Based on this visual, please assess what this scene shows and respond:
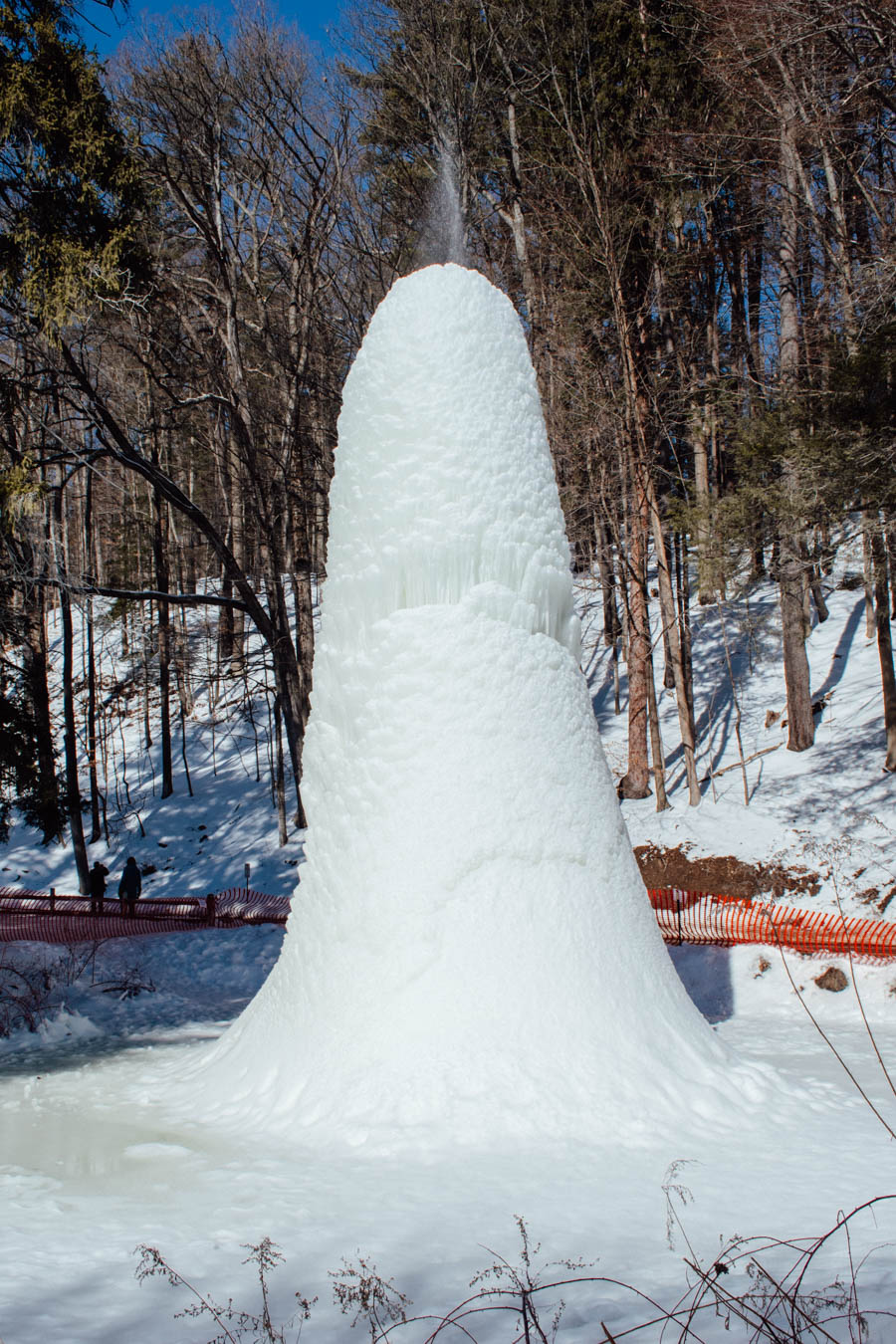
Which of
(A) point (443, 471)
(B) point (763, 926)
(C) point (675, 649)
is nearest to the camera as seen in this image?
(A) point (443, 471)

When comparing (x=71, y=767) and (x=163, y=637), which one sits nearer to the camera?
(x=71, y=767)

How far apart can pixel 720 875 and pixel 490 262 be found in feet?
36.8

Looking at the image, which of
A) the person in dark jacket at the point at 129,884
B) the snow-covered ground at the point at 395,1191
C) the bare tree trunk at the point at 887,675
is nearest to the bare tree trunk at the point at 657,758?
the bare tree trunk at the point at 887,675

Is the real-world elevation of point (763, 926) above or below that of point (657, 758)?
below

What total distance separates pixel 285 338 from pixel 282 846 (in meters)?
9.70

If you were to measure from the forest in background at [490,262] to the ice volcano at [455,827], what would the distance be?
5.46 metres

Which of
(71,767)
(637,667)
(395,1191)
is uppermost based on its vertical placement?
(637,667)

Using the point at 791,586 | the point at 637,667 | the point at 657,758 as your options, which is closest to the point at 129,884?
the point at 657,758

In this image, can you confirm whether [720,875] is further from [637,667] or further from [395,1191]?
[395,1191]

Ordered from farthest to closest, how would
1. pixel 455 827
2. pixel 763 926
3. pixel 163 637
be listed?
pixel 163 637
pixel 763 926
pixel 455 827

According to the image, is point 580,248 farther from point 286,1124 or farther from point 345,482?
point 286,1124

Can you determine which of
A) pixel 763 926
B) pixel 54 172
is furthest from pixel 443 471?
pixel 54 172

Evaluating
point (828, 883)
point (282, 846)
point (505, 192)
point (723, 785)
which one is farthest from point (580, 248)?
point (282, 846)

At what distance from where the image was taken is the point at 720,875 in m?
13.1
